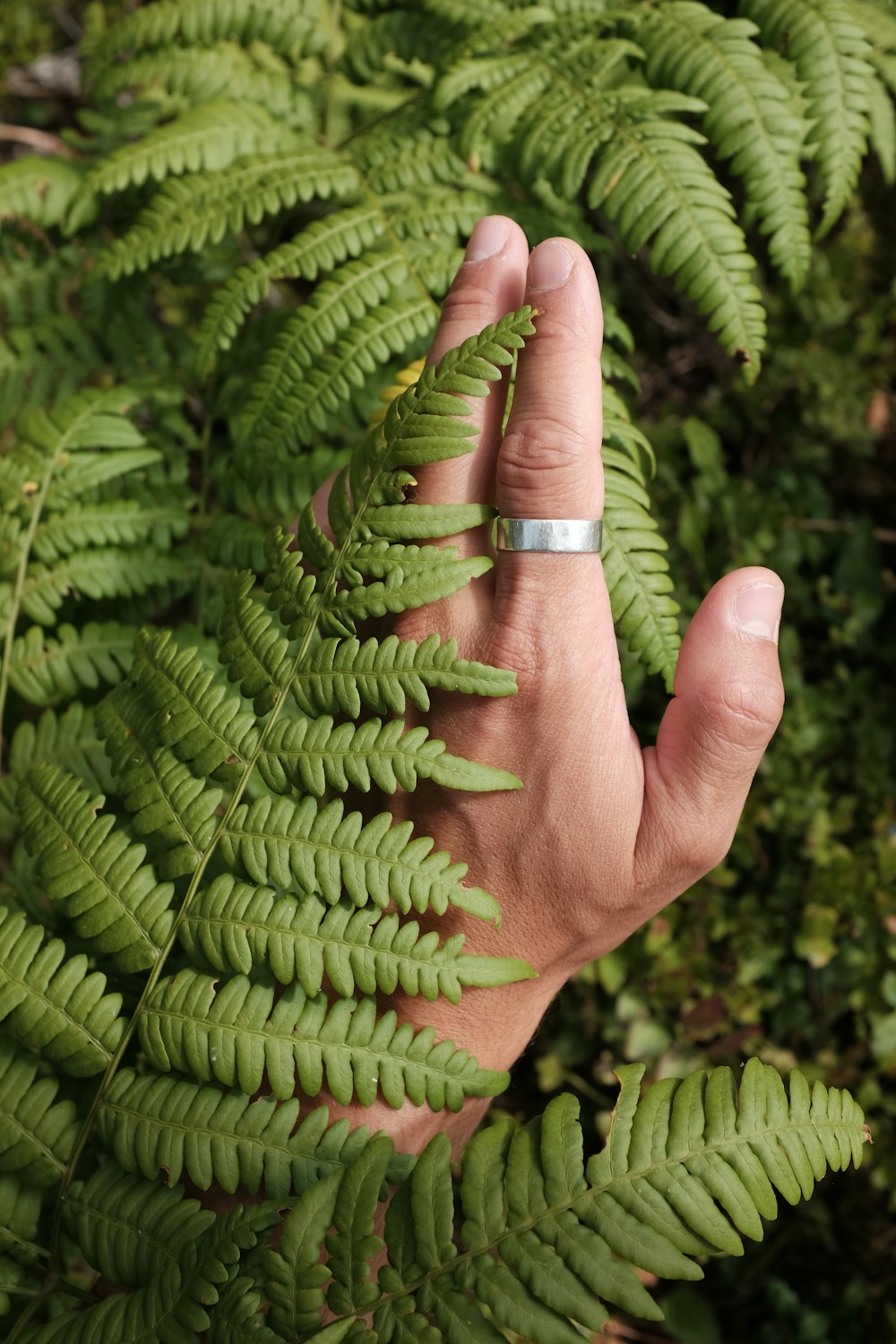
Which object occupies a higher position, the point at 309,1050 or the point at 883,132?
the point at 883,132

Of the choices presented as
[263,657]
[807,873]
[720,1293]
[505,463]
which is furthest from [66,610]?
[720,1293]

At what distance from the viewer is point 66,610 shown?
237 cm

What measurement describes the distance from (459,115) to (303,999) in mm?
2031

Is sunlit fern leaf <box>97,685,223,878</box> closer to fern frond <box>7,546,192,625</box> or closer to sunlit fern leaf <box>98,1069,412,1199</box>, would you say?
sunlit fern leaf <box>98,1069,412,1199</box>

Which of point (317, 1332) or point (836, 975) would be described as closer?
point (317, 1332)

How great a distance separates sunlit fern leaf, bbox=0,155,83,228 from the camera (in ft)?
8.14

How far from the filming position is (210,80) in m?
2.56

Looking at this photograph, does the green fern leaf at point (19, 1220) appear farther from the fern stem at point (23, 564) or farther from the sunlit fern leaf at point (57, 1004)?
the fern stem at point (23, 564)

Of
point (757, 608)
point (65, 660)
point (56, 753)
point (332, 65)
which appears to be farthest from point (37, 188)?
point (757, 608)

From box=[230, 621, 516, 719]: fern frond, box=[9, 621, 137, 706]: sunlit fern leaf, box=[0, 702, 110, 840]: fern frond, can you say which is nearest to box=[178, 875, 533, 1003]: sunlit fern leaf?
box=[230, 621, 516, 719]: fern frond

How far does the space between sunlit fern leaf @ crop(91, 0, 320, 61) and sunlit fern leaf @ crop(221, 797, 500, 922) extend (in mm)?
2098

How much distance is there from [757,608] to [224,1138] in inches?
45.9

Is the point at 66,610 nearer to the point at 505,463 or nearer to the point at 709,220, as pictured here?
the point at 505,463

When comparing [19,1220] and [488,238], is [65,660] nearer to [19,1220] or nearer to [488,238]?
[19,1220]
